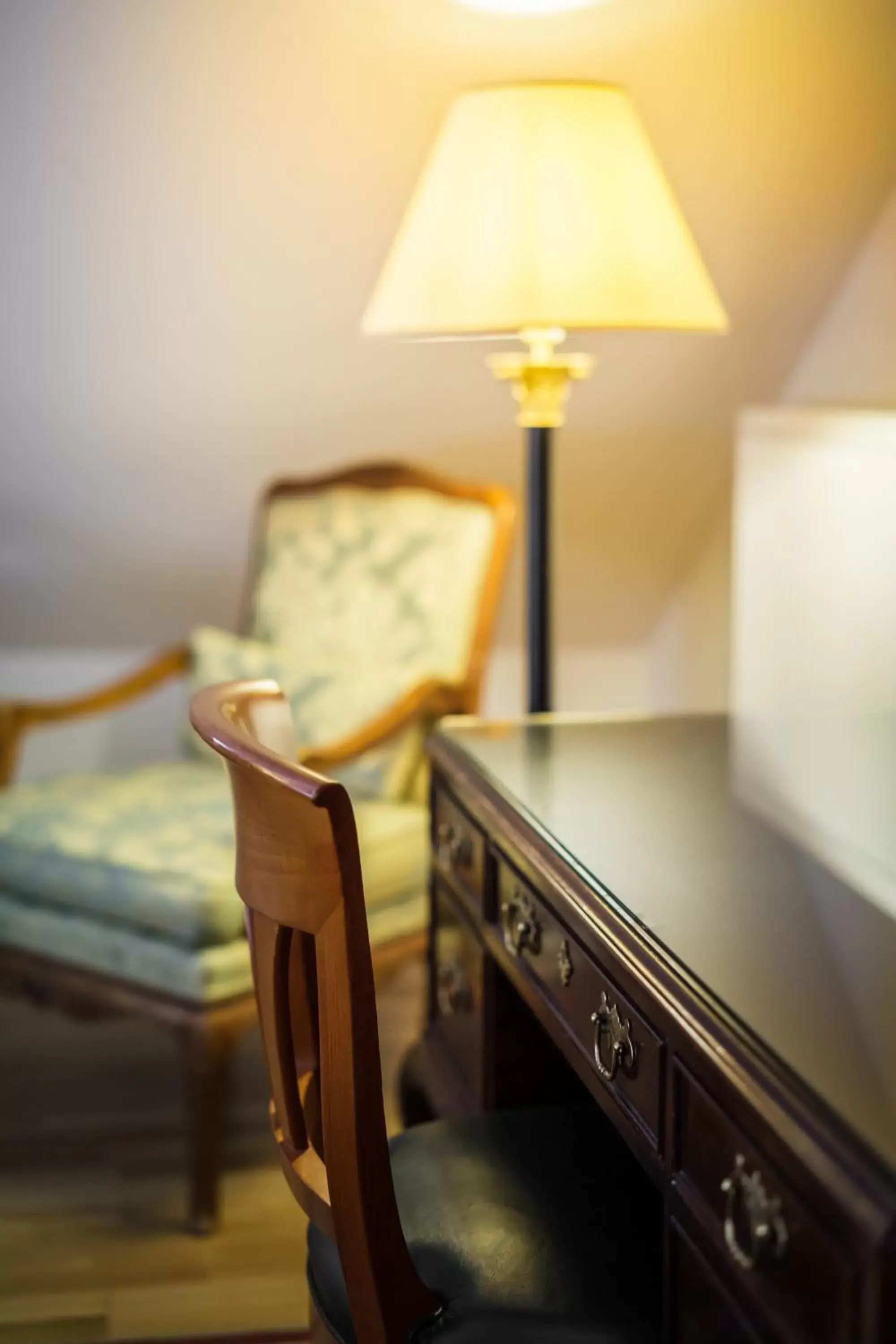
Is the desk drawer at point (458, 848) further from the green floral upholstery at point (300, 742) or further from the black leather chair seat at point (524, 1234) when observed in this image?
the green floral upholstery at point (300, 742)

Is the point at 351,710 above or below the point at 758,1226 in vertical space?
above

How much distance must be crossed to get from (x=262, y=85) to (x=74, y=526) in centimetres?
117

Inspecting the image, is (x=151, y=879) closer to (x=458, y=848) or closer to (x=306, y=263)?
(x=458, y=848)

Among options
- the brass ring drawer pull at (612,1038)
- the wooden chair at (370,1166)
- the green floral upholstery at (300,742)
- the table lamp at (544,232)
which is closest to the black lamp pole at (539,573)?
the table lamp at (544,232)

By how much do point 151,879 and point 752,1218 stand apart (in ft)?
4.69

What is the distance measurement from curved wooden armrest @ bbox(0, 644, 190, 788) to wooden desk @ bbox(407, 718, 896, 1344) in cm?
106

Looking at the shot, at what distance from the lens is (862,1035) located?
0.84m

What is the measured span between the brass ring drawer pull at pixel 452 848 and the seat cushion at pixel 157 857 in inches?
17.2

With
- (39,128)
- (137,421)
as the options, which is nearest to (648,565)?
(137,421)

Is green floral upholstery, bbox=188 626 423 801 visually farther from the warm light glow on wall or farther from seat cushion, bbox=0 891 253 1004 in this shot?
the warm light glow on wall

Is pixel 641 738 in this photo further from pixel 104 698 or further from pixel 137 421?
pixel 137 421

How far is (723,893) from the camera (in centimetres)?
109

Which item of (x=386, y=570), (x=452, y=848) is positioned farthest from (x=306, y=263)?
(x=452, y=848)

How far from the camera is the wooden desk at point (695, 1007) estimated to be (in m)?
0.75
